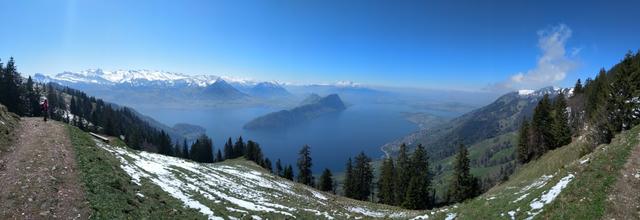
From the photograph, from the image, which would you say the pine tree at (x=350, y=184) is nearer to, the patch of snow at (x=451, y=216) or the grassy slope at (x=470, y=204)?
the grassy slope at (x=470, y=204)

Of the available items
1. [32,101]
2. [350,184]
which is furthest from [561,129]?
[32,101]

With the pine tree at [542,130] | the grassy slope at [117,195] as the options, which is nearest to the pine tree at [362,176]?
the pine tree at [542,130]

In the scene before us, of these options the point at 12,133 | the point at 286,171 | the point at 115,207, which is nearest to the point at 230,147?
the point at 286,171

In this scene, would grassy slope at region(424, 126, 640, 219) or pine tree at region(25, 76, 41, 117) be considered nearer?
grassy slope at region(424, 126, 640, 219)

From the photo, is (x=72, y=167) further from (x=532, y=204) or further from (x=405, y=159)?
(x=405, y=159)

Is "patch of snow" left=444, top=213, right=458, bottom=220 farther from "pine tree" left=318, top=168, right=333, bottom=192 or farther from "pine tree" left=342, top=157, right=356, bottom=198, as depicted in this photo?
"pine tree" left=318, top=168, right=333, bottom=192

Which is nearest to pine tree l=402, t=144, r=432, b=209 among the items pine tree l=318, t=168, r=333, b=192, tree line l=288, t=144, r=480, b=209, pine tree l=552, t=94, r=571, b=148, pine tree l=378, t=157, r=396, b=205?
tree line l=288, t=144, r=480, b=209
